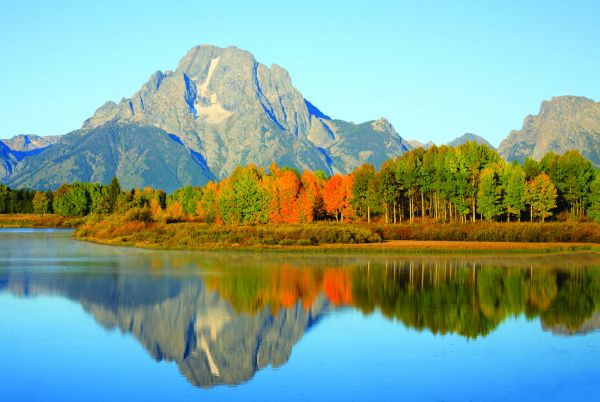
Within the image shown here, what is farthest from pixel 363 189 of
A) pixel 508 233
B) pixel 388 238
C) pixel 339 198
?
pixel 508 233

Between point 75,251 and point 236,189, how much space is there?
162 ft

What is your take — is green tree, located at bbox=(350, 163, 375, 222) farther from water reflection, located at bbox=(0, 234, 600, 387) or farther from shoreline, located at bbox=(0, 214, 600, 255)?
water reflection, located at bbox=(0, 234, 600, 387)

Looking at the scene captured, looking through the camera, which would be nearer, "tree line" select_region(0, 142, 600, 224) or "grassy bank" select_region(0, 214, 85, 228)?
"tree line" select_region(0, 142, 600, 224)

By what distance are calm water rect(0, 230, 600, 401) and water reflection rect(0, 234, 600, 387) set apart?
0.14 metres

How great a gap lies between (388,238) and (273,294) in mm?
52148

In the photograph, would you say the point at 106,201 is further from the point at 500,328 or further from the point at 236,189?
the point at 500,328

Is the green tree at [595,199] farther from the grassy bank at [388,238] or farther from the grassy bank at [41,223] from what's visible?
the grassy bank at [41,223]

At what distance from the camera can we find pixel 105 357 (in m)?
29.8

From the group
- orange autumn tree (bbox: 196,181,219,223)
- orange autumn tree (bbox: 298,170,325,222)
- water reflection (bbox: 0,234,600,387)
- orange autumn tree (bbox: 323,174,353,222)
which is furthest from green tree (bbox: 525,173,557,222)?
orange autumn tree (bbox: 196,181,219,223)

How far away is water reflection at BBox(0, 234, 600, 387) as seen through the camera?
33188 mm

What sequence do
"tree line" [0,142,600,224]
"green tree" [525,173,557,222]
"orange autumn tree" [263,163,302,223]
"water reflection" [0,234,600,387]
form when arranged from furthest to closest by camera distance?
"orange autumn tree" [263,163,302,223], "tree line" [0,142,600,224], "green tree" [525,173,557,222], "water reflection" [0,234,600,387]

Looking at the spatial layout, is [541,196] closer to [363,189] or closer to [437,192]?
[437,192]

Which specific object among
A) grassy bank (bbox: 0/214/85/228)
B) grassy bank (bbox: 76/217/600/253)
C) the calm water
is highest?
grassy bank (bbox: 0/214/85/228)

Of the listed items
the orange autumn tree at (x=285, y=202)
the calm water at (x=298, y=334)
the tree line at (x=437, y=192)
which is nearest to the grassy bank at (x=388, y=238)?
the tree line at (x=437, y=192)
